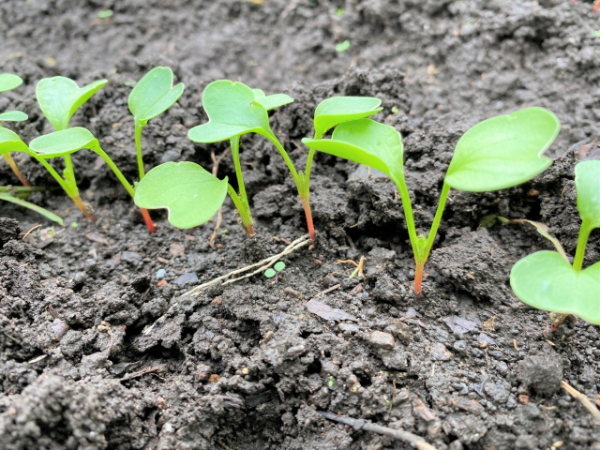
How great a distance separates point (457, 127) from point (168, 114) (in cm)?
95

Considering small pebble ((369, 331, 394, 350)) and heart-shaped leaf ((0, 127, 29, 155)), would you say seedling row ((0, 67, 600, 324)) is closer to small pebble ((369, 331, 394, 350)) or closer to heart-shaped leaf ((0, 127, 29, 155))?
heart-shaped leaf ((0, 127, 29, 155))

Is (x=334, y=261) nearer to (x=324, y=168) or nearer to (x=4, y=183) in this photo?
(x=324, y=168)

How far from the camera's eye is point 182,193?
1.17m

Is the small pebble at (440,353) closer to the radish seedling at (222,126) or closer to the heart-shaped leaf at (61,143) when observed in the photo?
the radish seedling at (222,126)

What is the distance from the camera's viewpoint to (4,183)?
65.8 inches

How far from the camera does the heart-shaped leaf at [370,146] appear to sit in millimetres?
1031

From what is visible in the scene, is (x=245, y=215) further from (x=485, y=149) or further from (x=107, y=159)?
(x=485, y=149)

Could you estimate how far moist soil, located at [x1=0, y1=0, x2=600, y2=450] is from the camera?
107 centimetres

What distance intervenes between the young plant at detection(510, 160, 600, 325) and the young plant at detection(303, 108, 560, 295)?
174mm

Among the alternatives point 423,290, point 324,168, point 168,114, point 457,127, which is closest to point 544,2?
point 457,127

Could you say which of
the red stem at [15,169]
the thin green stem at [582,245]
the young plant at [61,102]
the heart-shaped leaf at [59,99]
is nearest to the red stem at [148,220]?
the young plant at [61,102]

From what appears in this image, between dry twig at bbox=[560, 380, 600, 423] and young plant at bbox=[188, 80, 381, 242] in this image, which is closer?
dry twig at bbox=[560, 380, 600, 423]

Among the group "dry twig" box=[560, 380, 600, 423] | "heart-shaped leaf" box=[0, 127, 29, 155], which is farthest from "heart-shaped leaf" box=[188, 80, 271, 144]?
"dry twig" box=[560, 380, 600, 423]

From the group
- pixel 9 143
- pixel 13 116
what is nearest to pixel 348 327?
pixel 9 143
